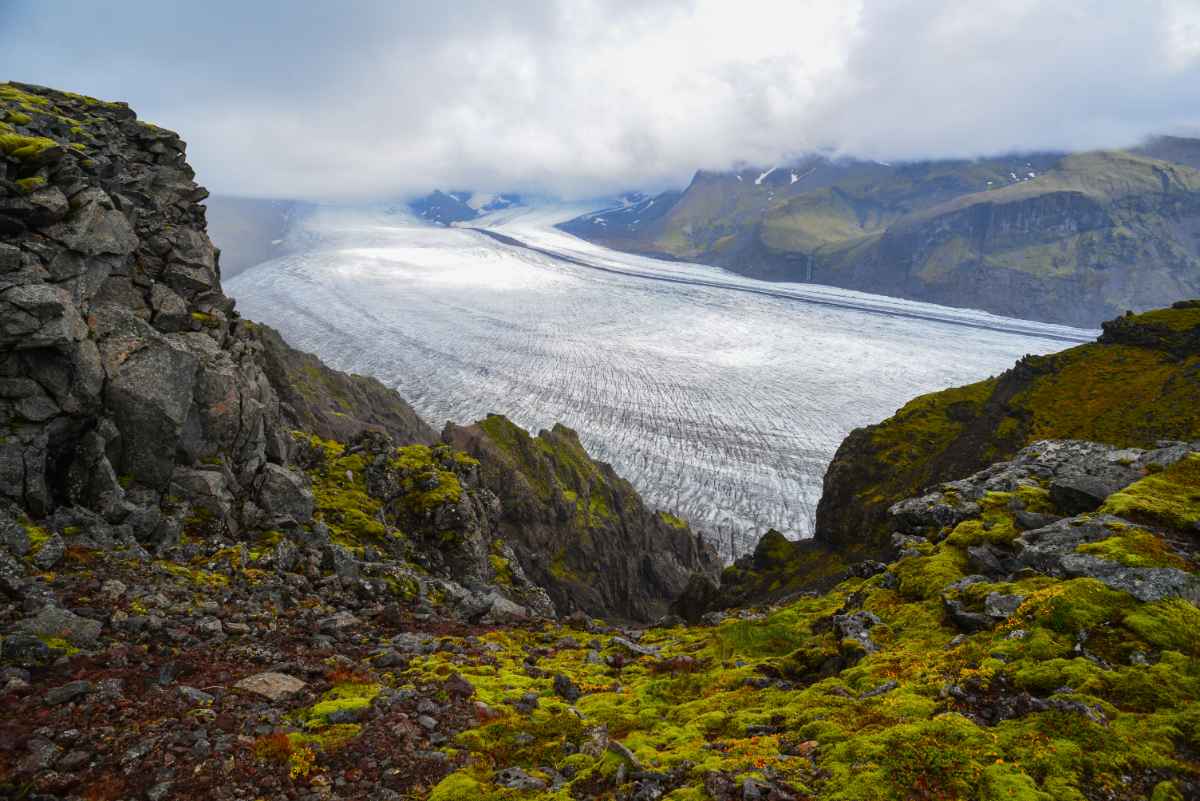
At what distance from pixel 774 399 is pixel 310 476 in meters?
95.3

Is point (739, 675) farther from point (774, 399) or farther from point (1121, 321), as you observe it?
point (774, 399)

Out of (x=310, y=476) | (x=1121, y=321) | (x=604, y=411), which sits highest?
(x=1121, y=321)

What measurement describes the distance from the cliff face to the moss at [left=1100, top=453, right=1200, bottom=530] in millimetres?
18149

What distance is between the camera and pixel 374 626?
1598 centimetres

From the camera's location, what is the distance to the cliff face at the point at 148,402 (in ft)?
45.3

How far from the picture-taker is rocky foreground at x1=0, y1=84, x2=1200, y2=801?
8453mm

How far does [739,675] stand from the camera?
44.2 ft

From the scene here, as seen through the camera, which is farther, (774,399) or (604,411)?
(774,399)

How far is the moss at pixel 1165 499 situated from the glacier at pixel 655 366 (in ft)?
192

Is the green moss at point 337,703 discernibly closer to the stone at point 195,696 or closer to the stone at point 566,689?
the stone at point 195,696

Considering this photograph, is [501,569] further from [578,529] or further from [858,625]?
[578,529]

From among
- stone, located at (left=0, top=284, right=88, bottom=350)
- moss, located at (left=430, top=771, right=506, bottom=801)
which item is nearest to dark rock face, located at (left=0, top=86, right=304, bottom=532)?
stone, located at (left=0, top=284, right=88, bottom=350)

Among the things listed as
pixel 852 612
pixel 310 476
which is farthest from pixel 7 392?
pixel 852 612

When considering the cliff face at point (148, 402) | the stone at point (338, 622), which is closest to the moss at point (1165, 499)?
the cliff face at point (148, 402)
